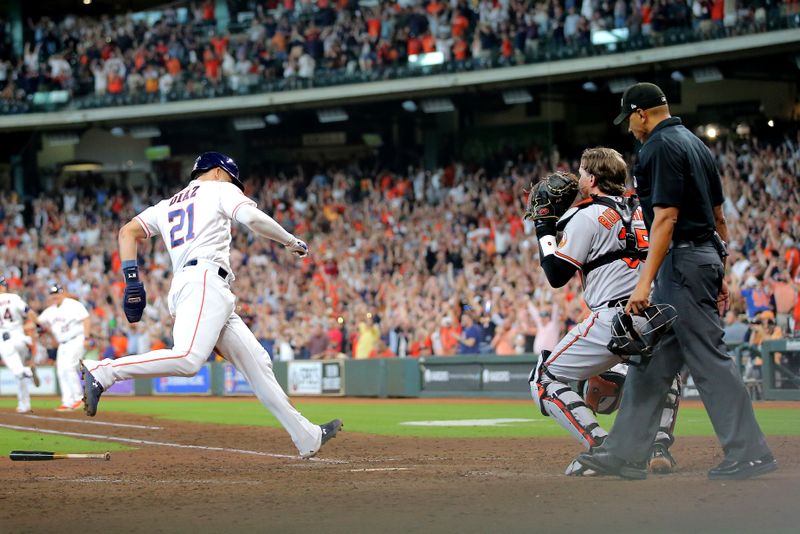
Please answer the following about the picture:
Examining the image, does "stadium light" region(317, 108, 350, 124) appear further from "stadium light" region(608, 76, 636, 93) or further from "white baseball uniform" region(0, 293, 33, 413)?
"white baseball uniform" region(0, 293, 33, 413)

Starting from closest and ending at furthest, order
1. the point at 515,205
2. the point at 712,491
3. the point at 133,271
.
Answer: the point at 712,491 → the point at 133,271 → the point at 515,205

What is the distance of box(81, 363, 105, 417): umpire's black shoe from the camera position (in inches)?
291

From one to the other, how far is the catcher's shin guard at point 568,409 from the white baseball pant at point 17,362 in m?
11.2

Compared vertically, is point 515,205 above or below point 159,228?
above

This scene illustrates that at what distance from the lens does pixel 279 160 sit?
113 feet

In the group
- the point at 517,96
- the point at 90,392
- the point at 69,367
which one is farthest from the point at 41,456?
the point at 517,96

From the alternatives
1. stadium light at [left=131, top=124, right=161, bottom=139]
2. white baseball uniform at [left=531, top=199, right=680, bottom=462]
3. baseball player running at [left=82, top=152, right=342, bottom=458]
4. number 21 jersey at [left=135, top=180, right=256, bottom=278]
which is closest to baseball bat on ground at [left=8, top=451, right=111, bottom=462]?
baseball player running at [left=82, top=152, right=342, bottom=458]

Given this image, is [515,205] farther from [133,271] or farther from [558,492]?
[558,492]

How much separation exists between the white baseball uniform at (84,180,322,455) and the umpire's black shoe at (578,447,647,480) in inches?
92.1

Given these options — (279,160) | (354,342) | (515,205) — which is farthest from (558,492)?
(279,160)

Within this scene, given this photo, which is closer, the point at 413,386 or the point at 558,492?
Answer: the point at 558,492

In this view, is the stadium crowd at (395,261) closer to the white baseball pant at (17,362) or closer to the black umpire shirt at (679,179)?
the white baseball pant at (17,362)

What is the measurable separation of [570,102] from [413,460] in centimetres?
2237

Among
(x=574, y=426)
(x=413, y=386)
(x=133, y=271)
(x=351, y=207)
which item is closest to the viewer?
(x=574, y=426)
